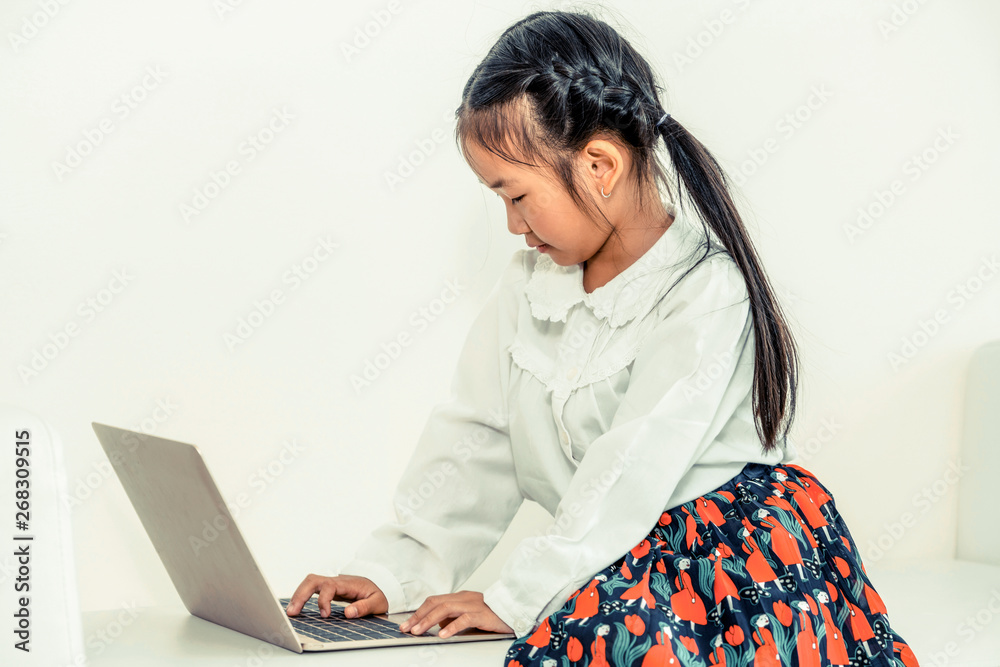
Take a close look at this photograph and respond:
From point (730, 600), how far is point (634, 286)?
0.32 metres

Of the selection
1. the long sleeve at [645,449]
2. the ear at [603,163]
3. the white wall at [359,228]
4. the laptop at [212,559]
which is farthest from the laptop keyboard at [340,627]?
the ear at [603,163]

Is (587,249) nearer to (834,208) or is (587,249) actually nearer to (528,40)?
(528,40)

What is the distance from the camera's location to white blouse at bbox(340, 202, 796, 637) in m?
0.79

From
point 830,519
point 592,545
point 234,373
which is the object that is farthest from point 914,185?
point 234,373

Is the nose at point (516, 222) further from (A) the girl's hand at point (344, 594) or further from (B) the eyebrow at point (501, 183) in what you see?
(A) the girl's hand at point (344, 594)

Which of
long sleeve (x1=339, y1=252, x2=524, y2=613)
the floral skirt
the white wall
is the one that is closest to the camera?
the floral skirt

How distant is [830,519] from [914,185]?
700 mm

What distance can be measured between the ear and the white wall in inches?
15.4

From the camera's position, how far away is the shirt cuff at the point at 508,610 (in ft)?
2.52

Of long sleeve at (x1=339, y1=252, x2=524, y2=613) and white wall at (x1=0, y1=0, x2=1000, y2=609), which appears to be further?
white wall at (x1=0, y1=0, x2=1000, y2=609)

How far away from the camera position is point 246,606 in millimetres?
799

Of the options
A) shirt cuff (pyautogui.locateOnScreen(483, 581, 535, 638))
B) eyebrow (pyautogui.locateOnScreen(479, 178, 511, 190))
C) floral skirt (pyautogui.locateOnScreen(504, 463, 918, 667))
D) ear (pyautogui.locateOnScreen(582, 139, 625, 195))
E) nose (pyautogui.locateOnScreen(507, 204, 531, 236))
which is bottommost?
shirt cuff (pyautogui.locateOnScreen(483, 581, 535, 638))

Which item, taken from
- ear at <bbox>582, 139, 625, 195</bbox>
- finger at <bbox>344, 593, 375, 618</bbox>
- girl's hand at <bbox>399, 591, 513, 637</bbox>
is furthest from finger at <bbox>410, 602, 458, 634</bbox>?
ear at <bbox>582, 139, 625, 195</bbox>

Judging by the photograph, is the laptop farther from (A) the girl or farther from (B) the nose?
(B) the nose
